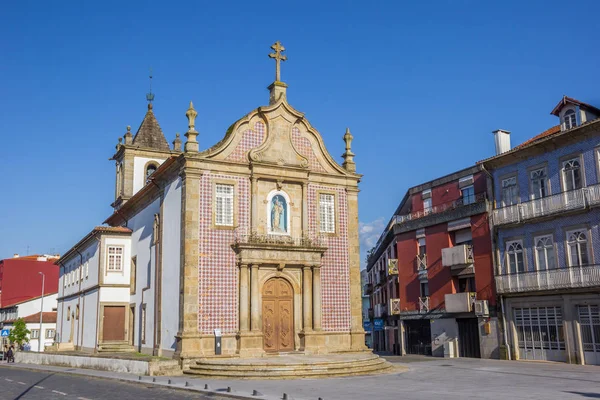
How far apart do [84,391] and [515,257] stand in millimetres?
21773

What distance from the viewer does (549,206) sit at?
29.0m

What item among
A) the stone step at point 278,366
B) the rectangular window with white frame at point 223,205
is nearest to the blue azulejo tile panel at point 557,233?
the stone step at point 278,366

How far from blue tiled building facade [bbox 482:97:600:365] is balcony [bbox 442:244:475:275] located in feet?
6.13

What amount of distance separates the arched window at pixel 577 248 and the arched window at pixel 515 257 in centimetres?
277

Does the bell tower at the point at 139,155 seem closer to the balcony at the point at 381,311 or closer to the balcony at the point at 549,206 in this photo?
the balcony at the point at 381,311

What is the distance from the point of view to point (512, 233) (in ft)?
102

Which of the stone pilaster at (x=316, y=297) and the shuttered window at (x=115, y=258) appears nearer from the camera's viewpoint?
the stone pilaster at (x=316, y=297)

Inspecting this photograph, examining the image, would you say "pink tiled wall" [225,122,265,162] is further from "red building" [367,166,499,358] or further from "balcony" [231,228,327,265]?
"red building" [367,166,499,358]

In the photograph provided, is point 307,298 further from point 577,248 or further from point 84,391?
point 577,248

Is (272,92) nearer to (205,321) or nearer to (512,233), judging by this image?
(205,321)

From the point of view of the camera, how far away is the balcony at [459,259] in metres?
33.4

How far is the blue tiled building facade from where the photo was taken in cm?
2728

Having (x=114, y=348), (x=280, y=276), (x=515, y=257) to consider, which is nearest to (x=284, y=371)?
(x=280, y=276)

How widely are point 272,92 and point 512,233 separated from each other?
1431 cm
